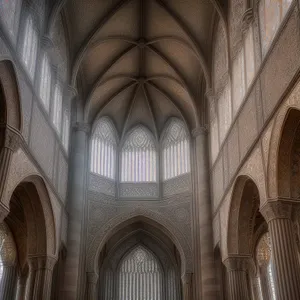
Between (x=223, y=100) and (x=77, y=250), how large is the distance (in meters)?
9.72

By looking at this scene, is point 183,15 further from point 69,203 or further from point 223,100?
point 69,203

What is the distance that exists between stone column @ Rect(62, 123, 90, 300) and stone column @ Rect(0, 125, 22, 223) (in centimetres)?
945

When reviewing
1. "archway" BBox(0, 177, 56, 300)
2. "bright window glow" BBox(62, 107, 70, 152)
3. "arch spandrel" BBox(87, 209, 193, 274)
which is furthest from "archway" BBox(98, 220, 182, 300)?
"archway" BBox(0, 177, 56, 300)

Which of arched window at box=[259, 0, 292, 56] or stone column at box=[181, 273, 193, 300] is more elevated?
arched window at box=[259, 0, 292, 56]

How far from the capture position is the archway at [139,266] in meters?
29.9

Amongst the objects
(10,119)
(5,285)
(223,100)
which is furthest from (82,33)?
(5,285)

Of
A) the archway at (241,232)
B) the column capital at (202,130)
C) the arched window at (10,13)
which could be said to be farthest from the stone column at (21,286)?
the arched window at (10,13)

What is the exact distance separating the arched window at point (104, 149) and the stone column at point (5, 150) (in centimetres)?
1283

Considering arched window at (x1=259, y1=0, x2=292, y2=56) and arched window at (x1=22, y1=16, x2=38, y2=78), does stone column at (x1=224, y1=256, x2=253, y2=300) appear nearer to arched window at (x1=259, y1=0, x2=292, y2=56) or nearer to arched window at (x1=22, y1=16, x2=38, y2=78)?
arched window at (x1=259, y1=0, x2=292, y2=56)

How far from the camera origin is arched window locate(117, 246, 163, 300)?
2997 centimetres

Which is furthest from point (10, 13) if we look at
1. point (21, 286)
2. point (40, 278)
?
point (21, 286)

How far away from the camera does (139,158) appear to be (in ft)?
98.6

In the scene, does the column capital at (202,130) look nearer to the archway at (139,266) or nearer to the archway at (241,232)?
the archway at (139,266)

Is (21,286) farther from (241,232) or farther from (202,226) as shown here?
(241,232)
